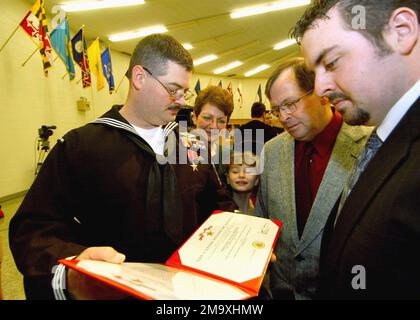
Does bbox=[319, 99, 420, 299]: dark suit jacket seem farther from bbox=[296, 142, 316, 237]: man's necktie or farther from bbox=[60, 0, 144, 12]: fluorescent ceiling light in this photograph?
bbox=[60, 0, 144, 12]: fluorescent ceiling light

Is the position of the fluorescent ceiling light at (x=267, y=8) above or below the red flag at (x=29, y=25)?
above

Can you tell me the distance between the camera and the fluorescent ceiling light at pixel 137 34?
743cm

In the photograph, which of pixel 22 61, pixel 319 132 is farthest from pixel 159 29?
pixel 319 132

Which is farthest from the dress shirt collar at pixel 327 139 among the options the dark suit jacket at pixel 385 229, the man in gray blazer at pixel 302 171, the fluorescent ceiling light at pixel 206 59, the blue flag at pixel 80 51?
the fluorescent ceiling light at pixel 206 59

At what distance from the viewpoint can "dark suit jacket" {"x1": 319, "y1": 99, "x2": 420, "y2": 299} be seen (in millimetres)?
675

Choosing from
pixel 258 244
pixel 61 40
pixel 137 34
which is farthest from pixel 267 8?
pixel 258 244

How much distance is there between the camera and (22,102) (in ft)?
18.0

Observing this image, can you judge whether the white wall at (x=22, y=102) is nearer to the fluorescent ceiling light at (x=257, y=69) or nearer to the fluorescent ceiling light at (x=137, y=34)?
the fluorescent ceiling light at (x=137, y=34)

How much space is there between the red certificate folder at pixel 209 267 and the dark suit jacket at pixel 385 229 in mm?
262

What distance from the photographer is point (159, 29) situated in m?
7.47

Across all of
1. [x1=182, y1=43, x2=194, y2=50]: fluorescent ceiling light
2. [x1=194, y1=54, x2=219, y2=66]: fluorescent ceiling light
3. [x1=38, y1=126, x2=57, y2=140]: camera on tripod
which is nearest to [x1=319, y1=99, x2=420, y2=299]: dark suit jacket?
[x1=38, y1=126, x2=57, y2=140]: camera on tripod

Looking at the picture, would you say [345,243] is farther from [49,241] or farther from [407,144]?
[49,241]

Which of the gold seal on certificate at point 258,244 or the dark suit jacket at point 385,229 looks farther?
the gold seal on certificate at point 258,244

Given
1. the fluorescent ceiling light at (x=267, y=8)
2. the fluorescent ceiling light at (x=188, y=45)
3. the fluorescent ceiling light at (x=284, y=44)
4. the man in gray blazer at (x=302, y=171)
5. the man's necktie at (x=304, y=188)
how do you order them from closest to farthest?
the man in gray blazer at (x=302, y=171)
the man's necktie at (x=304, y=188)
the fluorescent ceiling light at (x=267, y=8)
the fluorescent ceiling light at (x=188, y=45)
the fluorescent ceiling light at (x=284, y=44)
